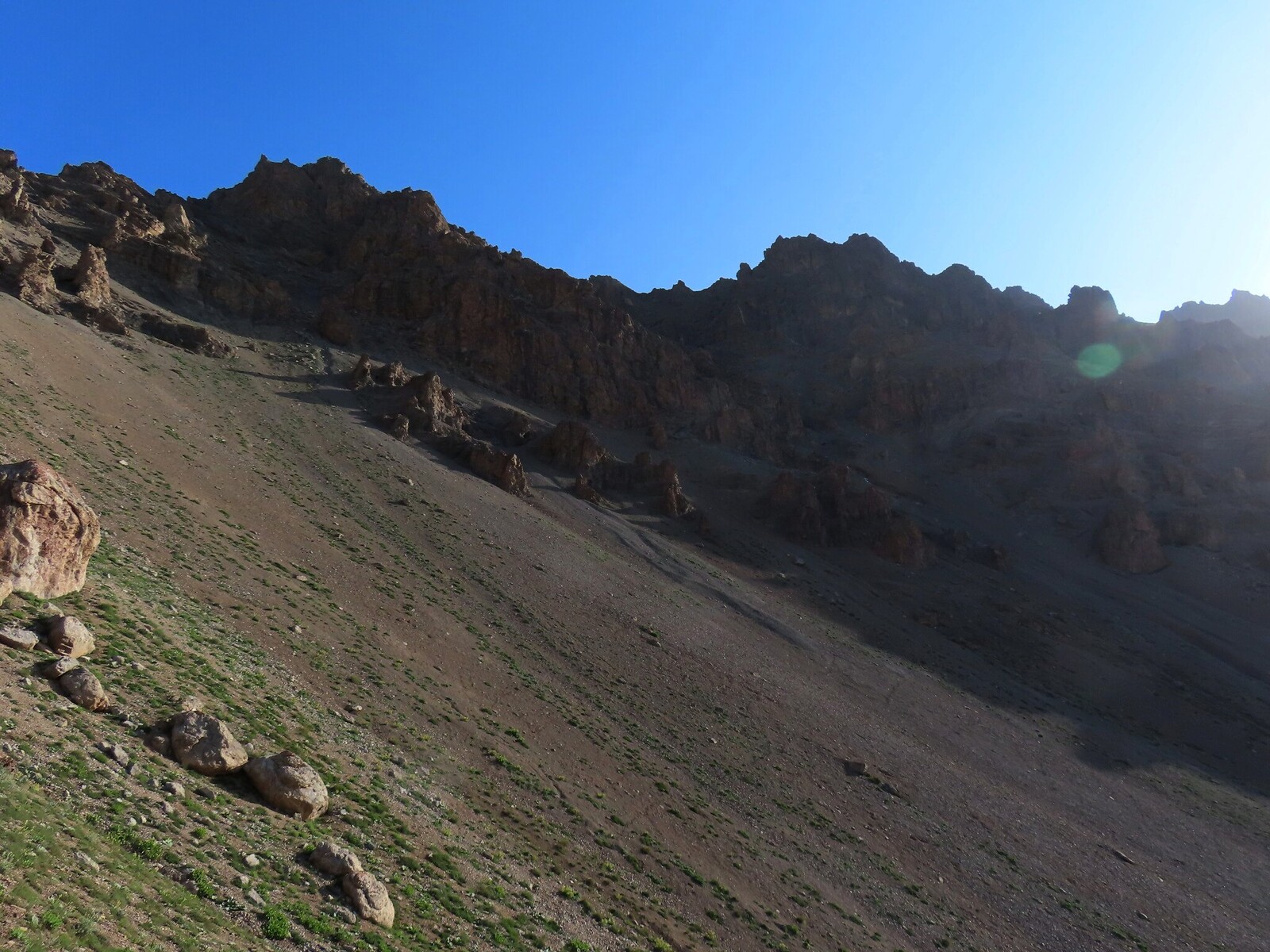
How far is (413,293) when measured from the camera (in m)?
86.0

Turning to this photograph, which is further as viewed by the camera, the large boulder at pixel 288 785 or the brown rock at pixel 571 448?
the brown rock at pixel 571 448

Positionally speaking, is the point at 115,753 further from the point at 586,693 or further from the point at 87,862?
the point at 586,693

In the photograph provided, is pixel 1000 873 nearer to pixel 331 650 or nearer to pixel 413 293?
pixel 331 650

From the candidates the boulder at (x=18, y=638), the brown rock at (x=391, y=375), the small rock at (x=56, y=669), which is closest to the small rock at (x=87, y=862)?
the small rock at (x=56, y=669)

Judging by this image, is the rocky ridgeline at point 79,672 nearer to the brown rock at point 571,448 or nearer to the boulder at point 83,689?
the boulder at point 83,689

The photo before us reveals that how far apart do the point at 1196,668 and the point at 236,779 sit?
219 ft

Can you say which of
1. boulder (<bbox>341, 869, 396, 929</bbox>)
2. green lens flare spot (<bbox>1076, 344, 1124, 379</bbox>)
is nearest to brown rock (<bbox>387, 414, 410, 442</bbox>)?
boulder (<bbox>341, 869, 396, 929</bbox>)

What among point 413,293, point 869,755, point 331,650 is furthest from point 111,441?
point 413,293

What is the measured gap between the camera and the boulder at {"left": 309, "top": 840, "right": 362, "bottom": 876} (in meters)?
13.3

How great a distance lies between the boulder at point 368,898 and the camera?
12.8 m

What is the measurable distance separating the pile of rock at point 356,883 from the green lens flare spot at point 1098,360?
118m

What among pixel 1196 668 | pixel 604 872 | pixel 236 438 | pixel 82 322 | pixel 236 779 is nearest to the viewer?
pixel 236 779

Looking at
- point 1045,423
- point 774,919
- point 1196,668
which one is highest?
point 1045,423

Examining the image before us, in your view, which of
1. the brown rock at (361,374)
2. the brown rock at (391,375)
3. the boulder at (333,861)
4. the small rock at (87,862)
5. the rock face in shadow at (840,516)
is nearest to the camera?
the small rock at (87,862)
